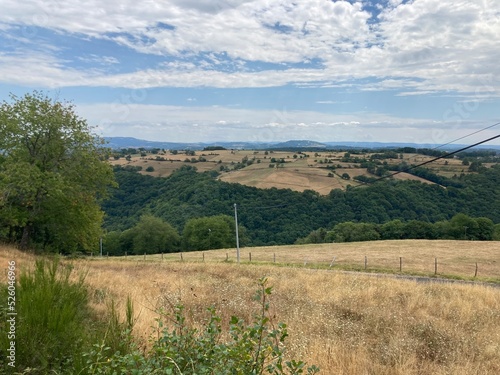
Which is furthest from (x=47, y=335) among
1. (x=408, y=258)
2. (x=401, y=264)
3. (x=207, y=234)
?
(x=207, y=234)

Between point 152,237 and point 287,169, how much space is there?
178ft

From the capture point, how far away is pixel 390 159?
11894 cm

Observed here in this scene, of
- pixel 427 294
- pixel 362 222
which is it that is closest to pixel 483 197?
pixel 362 222

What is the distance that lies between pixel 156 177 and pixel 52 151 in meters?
88.1

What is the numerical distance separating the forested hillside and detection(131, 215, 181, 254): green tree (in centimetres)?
1098

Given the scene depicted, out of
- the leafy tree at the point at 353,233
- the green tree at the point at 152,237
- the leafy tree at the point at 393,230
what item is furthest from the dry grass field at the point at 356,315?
the green tree at the point at 152,237

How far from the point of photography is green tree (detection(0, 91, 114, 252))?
22.1 metres

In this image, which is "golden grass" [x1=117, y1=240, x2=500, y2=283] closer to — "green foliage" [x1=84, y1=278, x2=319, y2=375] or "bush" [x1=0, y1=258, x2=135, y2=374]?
"bush" [x1=0, y1=258, x2=135, y2=374]

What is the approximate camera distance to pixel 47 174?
22.5 meters

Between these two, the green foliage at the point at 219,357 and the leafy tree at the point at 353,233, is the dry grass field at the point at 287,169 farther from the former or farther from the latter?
the green foliage at the point at 219,357

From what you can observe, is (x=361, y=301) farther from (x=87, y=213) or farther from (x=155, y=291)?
(x=87, y=213)

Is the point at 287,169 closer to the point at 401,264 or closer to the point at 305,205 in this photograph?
the point at 305,205

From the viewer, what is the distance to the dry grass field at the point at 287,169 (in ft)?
318

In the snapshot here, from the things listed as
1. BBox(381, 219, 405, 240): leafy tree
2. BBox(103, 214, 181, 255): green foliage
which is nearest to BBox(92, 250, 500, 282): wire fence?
BBox(381, 219, 405, 240): leafy tree
